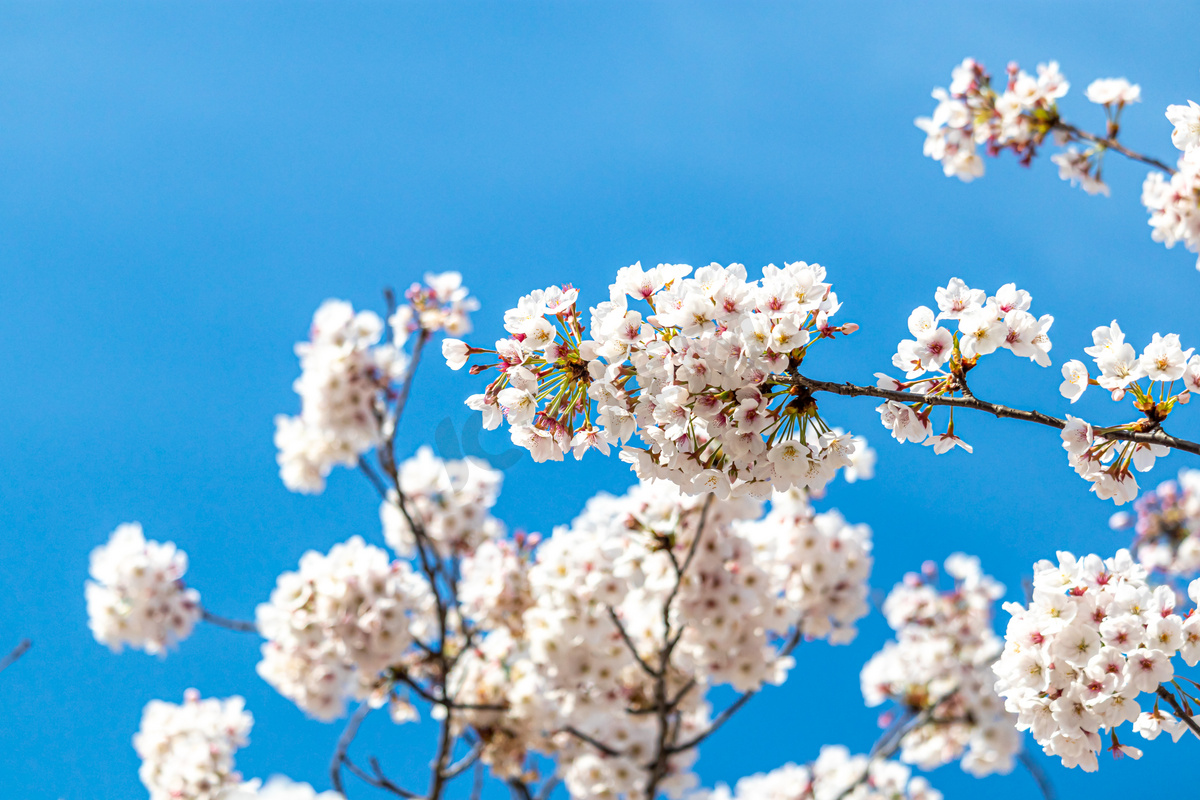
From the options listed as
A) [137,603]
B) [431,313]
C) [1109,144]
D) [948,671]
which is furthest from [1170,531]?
[137,603]

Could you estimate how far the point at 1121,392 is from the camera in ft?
8.68

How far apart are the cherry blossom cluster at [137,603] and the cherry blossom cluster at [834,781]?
627cm

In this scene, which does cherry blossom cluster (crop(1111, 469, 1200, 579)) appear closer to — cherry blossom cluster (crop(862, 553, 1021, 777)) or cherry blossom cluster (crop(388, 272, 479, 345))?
cherry blossom cluster (crop(862, 553, 1021, 777))

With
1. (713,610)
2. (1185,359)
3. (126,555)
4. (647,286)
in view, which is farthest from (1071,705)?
(126,555)

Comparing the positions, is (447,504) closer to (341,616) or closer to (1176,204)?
(341,616)

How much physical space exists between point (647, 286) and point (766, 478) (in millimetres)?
751

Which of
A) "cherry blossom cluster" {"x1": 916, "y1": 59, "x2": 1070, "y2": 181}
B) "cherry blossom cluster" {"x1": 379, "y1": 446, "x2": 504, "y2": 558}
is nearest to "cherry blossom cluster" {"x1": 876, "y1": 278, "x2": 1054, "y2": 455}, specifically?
"cherry blossom cluster" {"x1": 916, "y1": 59, "x2": 1070, "y2": 181}

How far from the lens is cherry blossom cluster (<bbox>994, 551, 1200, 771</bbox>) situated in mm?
2736

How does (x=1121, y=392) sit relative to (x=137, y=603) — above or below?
below

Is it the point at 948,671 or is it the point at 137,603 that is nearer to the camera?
the point at 137,603

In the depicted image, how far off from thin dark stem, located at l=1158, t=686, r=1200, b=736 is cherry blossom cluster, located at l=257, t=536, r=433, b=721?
17.2ft

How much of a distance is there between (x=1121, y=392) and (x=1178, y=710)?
1.12m

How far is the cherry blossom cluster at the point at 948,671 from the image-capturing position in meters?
9.10

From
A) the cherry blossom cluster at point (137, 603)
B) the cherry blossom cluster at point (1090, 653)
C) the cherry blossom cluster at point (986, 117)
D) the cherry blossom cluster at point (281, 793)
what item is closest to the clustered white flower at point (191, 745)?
the cherry blossom cluster at point (137, 603)
